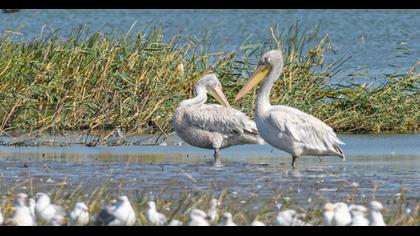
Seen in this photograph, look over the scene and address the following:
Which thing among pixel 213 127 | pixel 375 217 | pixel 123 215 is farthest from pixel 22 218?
pixel 213 127

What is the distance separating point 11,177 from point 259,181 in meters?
2.20

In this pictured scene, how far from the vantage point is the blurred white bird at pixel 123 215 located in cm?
705

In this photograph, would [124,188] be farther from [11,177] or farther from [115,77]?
[115,77]

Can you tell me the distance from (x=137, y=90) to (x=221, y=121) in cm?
152

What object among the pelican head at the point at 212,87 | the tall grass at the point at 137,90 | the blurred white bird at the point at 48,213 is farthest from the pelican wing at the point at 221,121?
the blurred white bird at the point at 48,213

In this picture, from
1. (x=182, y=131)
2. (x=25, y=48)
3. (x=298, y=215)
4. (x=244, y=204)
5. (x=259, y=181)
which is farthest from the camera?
(x=25, y=48)

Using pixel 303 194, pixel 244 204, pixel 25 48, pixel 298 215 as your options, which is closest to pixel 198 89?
pixel 25 48

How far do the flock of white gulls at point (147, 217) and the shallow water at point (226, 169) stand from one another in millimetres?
1391

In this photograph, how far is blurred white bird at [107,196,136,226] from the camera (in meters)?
7.05

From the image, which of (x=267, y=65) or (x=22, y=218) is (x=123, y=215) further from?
(x=267, y=65)

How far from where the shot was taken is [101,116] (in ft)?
44.8

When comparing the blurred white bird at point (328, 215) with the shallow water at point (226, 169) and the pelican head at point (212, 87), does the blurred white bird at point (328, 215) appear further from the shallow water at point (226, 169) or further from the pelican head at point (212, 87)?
the pelican head at point (212, 87)

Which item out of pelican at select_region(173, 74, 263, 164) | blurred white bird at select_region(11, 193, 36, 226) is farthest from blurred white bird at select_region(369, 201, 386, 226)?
pelican at select_region(173, 74, 263, 164)

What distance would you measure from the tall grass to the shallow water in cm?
43
